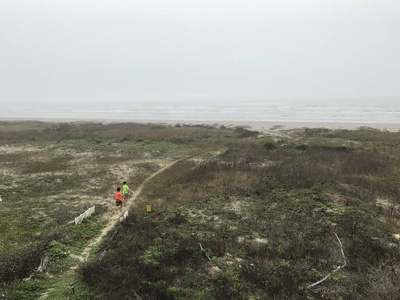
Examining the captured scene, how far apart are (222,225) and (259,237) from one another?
5.95 ft

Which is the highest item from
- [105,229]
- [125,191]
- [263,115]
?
[263,115]

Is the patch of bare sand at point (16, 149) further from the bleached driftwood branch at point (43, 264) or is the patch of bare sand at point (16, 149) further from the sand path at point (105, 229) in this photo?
the bleached driftwood branch at point (43, 264)

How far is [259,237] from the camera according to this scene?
10.1 meters

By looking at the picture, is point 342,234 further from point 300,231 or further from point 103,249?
point 103,249

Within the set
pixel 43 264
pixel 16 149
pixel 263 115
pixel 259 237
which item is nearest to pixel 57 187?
pixel 43 264

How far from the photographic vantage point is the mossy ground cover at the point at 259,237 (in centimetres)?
690

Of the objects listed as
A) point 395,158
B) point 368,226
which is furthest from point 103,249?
point 395,158

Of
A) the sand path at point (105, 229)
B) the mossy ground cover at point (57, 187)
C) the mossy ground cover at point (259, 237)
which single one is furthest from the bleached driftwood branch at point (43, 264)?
the mossy ground cover at point (259, 237)

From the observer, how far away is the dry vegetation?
704cm

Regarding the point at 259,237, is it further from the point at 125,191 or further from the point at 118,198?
the point at 125,191

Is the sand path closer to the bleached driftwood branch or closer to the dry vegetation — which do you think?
the dry vegetation

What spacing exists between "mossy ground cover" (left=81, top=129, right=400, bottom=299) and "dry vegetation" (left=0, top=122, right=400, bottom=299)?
39 millimetres

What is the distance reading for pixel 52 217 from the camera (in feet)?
40.3

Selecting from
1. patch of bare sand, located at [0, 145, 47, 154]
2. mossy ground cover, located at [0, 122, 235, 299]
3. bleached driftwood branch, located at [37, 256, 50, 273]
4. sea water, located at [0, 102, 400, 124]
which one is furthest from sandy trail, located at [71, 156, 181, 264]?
sea water, located at [0, 102, 400, 124]
